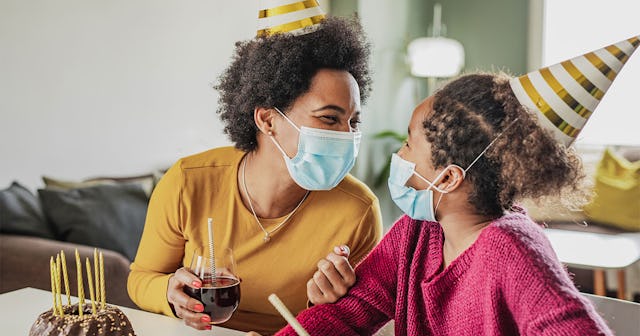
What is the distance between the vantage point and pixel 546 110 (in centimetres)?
112

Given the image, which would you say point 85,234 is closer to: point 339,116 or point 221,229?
point 221,229

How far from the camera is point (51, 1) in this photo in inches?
117

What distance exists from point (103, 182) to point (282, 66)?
177 cm

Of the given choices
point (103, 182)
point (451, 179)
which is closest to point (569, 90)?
point (451, 179)

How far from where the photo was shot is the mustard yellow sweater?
1600 mm

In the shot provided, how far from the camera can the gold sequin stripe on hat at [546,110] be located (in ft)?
3.69

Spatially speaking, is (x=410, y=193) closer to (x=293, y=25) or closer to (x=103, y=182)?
(x=293, y=25)

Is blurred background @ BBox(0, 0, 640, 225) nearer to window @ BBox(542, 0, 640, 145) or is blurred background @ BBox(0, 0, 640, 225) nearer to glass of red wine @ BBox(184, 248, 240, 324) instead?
window @ BBox(542, 0, 640, 145)

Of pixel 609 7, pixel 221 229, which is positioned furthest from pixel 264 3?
pixel 609 7

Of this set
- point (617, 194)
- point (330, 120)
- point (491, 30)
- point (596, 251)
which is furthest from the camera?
point (491, 30)

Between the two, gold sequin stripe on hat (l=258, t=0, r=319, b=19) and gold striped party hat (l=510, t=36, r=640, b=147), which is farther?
gold sequin stripe on hat (l=258, t=0, r=319, b=19)

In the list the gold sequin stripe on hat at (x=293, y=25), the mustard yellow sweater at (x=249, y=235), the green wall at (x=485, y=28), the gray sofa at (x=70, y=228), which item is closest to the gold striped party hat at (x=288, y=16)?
the gold sequin stripe on hat at (x=293, y=25)

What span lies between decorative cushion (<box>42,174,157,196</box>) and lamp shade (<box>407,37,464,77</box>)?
8.25 feet

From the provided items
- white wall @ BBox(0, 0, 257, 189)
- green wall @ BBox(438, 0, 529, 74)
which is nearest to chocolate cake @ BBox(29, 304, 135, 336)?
white wall @ BBox(0, 0, 257, 189)
